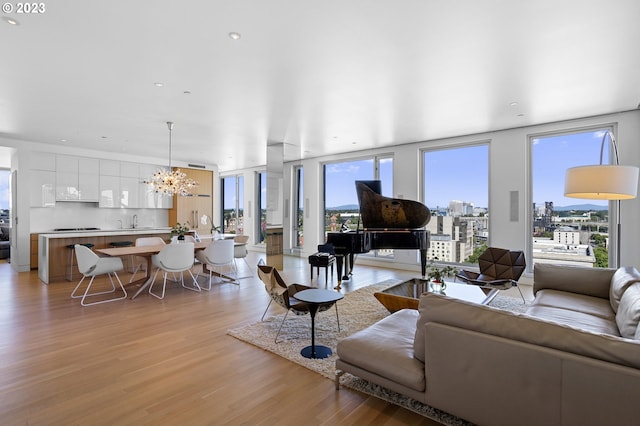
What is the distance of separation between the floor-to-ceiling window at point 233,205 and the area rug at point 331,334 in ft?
24.7

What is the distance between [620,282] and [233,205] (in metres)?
10.6

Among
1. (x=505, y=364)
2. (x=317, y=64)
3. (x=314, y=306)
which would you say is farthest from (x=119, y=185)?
(x=505, y=364)

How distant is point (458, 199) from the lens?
7.01 m

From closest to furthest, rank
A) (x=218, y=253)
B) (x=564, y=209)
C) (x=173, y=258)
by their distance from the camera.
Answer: (x=173, y=258) → (x=218, y=253) → (x=564, y=209)

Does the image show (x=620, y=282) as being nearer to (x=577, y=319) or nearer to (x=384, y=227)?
(x=577, y=319)

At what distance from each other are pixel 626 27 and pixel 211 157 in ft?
27.8

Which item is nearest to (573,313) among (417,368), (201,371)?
(417,368)

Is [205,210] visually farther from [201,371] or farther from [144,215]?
[201,371]

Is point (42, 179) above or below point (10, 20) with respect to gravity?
below

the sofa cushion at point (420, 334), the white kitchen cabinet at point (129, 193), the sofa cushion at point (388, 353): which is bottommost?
the sofa cushion at point (388, 353)

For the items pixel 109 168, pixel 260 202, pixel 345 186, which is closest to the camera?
pixel 109 168

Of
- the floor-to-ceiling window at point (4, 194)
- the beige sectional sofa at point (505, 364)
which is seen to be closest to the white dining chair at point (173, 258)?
the beige sectional sofa at point (505, 364)

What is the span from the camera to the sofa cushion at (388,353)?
202 cm

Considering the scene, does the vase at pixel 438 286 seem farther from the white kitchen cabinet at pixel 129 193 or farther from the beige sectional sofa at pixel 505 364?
the white kitchen cabinet at pixel 129 193
